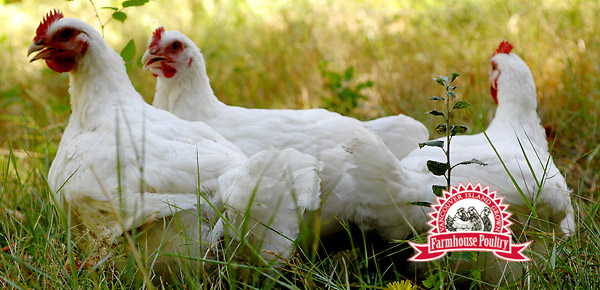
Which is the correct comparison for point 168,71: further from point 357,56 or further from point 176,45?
point 357,56

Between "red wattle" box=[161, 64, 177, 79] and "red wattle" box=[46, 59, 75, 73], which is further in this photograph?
"red wattle" box=[161, 64, 177, 79]

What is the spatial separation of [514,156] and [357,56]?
3099 mm

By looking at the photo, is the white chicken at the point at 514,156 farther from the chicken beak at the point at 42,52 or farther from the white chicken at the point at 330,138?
the chicken beak at the point at 42,52

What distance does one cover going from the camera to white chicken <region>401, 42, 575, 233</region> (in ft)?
8.18

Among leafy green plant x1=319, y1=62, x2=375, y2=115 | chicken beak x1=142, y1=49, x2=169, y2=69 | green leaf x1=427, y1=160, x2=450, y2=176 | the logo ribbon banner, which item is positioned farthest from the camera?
leafy green plant x1=319, y1=62, x2=375, y2=115

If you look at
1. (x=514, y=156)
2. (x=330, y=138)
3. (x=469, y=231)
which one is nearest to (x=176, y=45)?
(x=330, y=138)

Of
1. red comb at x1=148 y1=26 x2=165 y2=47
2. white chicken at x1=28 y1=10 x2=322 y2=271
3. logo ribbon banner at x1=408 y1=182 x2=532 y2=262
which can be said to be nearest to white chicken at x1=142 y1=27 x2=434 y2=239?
red comb at x1=148 y1=26 x2=165 y2=47

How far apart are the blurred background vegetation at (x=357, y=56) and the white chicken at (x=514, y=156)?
1.48 ft

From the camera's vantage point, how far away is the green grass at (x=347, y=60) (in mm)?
3693

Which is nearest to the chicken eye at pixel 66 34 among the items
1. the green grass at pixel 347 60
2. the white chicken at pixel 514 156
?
the green grass at pixel 347 60

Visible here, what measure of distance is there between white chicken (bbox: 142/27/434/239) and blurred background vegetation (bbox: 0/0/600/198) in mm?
280

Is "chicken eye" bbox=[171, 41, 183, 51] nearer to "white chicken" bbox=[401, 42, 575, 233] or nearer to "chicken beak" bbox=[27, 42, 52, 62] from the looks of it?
"chicken beak" bbox=[27, 42, 52, 62]

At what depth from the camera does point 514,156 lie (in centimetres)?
267

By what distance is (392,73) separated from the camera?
5062mm
